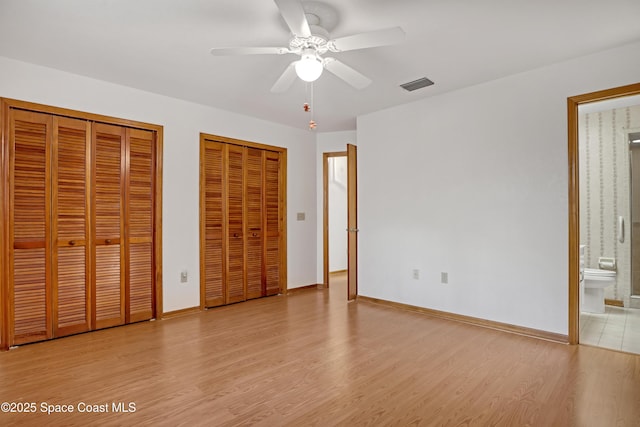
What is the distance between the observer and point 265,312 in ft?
14.3

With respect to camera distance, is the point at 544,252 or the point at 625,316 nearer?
the point at 544,252

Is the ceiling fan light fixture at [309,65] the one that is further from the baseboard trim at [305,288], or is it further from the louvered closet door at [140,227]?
the baseboard trim at [305,288]

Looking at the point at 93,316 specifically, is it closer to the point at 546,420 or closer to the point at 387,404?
the point at 387,404

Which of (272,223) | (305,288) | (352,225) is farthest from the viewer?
(305,288)

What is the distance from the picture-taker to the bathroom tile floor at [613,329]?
3.23 m

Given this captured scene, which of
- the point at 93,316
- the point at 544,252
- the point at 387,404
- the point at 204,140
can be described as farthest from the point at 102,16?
the point at 544,252

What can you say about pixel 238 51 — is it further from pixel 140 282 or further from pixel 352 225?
pixel 352 225

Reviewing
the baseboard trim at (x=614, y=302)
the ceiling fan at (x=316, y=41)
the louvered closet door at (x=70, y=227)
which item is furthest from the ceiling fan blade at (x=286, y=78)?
the baseboard trim at (x=614, y=302)

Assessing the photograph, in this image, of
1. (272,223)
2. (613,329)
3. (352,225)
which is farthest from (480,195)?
(272,223)

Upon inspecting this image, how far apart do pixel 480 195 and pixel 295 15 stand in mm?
2699

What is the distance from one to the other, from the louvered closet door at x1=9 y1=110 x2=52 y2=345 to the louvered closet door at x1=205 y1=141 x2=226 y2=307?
156 centimetres

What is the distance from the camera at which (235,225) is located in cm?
483

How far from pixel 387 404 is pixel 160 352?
1.95m

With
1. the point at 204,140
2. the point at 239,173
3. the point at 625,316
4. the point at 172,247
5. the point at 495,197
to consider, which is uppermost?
the point at 204,140
